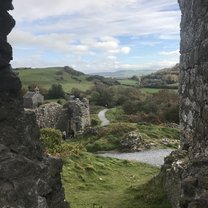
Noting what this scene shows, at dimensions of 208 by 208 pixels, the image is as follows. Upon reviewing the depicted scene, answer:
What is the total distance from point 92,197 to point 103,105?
213 feet

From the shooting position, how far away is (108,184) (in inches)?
718

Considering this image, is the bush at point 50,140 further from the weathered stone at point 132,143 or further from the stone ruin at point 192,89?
the stone ruin at point 192,89

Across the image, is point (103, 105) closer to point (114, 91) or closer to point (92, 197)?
point (114, 91)

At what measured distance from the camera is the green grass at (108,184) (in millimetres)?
14375

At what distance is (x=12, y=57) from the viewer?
7.52 meters

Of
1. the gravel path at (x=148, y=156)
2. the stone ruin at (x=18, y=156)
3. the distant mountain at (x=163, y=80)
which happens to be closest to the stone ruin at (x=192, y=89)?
the stone ruin at (x=18, y=156)

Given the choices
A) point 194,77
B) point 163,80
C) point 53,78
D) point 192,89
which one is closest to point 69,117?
point 192,89

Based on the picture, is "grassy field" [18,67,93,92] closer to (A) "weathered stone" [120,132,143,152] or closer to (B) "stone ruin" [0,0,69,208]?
(A) "weathered stone" [120,132,143,152]

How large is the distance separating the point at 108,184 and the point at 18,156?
456 inches

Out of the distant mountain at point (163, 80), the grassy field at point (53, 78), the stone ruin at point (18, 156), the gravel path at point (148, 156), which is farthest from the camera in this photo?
the grassy field at point (53, 78)

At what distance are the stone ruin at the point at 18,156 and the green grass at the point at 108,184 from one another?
644cm

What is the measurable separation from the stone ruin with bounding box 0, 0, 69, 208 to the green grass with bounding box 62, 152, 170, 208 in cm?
644

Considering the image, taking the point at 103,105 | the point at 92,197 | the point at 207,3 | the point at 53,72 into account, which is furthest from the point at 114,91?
the point at 207,3

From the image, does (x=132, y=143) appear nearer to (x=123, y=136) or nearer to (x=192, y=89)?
(x=123, y=136)
